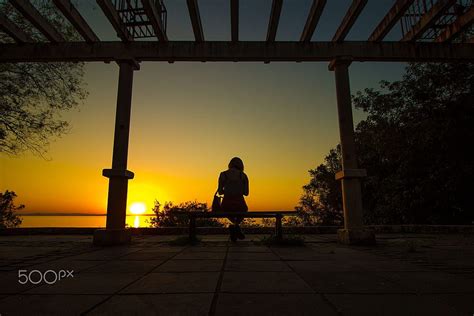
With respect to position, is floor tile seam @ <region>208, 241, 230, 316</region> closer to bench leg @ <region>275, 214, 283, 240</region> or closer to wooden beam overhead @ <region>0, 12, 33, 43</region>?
bench leg @ <region>275, 214, 283, 240</region>

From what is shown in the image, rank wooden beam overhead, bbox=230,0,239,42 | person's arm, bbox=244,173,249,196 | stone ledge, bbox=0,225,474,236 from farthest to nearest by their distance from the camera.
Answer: stone ledge, bbox=0,225,474,236 → person's arm, bbox=244,173,249,196 → wooden beam overhead, bbox=230,0,239,42

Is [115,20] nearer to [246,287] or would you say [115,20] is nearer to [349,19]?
[349,19]

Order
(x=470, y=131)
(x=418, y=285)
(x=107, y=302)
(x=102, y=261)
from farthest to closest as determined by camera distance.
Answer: (x=470, y=131) < (x=102, y=261) < (x=418, y=285) < (x=107, y=302)

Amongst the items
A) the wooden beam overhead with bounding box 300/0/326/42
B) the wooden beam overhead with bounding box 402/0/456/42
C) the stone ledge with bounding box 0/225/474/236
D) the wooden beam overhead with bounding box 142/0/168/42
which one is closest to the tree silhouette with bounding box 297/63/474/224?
the stone ledge with bounding box 0/225/474/236

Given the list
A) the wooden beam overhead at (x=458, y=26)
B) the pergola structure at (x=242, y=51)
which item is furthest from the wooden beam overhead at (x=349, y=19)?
the wooden beam overhead at (x=458, y=26)

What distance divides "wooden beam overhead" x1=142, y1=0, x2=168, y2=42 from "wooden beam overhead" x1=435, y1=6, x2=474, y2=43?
6.34 meters

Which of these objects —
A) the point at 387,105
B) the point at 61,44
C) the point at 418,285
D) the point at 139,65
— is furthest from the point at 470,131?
the point at 61,44

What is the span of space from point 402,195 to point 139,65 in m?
12.7

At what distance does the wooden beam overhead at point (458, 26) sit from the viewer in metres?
6.03

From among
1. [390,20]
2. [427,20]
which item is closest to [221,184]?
[390,20]

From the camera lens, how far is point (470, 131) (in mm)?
10727

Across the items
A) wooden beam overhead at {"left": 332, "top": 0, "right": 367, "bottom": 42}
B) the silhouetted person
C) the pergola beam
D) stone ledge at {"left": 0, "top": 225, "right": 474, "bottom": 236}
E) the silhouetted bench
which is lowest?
stone ledge at {"left": 0, "top": 225, "right": 474, "bottom": 236}

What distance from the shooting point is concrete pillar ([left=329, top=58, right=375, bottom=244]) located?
6121mm

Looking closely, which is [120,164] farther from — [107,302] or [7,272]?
[107,302]
